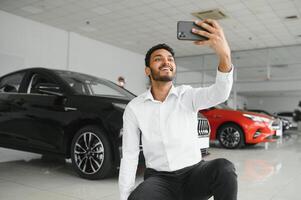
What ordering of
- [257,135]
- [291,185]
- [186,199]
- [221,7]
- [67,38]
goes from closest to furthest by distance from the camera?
[186,199], [291,185], [257,135], [221,7], [67,38]

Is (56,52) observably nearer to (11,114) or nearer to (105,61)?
(105,61)

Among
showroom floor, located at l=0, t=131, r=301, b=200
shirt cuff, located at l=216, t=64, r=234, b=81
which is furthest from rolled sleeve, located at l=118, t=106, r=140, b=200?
showroom floor, located at l=0, t=131, r=301, b=200

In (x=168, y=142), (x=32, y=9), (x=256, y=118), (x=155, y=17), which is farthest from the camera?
(x=155, y=17)

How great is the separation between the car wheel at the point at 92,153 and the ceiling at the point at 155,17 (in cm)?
482

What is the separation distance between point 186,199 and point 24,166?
278cm

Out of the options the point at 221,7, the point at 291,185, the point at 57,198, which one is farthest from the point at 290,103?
the point at 57,198

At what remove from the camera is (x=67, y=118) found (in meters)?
3.04

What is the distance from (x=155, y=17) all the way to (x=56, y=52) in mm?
3358

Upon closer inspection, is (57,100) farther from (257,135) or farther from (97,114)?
(257,135)

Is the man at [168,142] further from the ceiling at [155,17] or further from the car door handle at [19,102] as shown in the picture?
the ceiling at [155,17]

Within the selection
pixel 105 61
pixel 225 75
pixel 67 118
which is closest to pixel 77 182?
pixel 67 118

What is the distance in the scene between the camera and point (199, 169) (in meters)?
1.43

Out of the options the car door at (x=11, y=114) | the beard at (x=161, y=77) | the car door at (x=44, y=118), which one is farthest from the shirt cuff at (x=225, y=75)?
the car door at (x=11, y=114)

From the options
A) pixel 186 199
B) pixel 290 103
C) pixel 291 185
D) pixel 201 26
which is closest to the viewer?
pixel 201 26
